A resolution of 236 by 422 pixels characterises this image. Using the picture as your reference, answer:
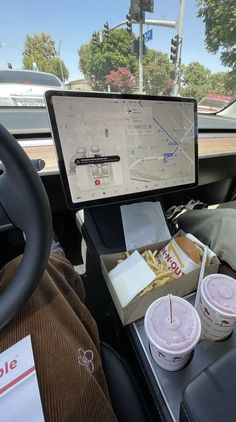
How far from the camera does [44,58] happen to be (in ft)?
7.88

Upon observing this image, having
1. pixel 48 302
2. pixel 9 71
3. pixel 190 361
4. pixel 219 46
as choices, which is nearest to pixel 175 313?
pixel 190 361

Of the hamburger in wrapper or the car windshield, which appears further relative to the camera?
the car windshield

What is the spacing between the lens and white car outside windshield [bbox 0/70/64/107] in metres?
1.24

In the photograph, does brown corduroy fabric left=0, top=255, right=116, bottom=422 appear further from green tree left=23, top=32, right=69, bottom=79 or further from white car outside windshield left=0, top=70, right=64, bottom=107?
green tree left=23, top=32, right=69, bottom=79

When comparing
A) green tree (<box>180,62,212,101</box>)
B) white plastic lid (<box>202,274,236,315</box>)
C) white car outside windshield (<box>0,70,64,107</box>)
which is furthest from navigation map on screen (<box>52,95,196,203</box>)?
green tree (<box>180,62,212,101</box>)

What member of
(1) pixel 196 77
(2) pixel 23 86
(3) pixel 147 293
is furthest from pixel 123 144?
(1) pixel 196 77

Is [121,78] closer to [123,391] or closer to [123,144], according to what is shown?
[123,144]

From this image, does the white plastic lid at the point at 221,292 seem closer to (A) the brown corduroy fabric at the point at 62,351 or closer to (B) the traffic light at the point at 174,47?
(A) the brown corduroy fabric at the point at 62,351

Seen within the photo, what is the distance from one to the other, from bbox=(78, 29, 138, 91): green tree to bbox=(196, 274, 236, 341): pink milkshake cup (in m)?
1.93

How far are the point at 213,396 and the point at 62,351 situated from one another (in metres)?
0.27

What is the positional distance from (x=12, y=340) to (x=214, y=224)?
0.62 m

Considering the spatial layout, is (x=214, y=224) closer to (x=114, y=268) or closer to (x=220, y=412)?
(x=114, y=268)

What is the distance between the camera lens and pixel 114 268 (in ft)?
2.10

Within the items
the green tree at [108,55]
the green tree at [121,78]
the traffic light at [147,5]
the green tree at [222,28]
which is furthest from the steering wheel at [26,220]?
the traffic light at [147,5]
